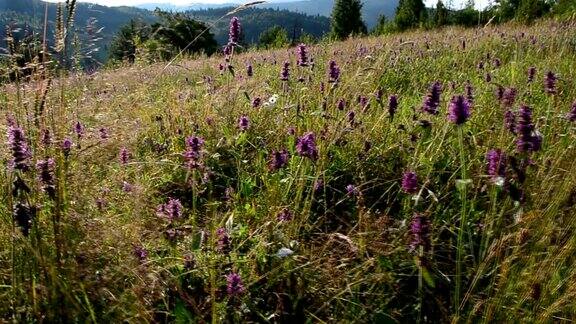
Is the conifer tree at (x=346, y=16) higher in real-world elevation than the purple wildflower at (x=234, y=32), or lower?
higher

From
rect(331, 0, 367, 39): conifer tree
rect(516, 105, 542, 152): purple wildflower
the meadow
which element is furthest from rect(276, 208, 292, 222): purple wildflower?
rect(331, 0, 367, 39): conifer tree

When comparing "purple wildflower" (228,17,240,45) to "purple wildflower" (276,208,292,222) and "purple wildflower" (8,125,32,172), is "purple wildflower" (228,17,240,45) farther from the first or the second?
"purple wildflower" (8,125,32,172)

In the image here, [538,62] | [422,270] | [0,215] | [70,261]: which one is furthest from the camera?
[538,62]

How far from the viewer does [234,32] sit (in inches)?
116

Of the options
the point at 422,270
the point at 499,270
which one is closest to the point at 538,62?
the point at 499,270

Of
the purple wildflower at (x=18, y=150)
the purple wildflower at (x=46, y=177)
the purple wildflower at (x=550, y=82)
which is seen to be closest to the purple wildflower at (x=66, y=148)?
the purple wildflower at (x=46, y=177)

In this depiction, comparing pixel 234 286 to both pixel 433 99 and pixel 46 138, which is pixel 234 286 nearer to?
pixel 46 138

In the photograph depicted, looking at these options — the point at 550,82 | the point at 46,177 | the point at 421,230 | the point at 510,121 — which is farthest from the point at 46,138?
the point at 550,82

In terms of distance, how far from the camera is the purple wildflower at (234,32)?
9.30 feet

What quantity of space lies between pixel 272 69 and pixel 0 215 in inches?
200

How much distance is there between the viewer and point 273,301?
1609 millimetres

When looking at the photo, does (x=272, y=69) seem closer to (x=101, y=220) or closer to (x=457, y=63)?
(x=457, y=63)

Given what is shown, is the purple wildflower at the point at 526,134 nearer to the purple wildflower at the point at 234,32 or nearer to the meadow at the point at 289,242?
the meadow at the point at 289,242

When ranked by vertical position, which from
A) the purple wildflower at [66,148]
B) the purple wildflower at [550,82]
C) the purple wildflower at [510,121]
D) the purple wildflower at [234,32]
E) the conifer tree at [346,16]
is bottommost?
the purple wildflower at [66,148]
